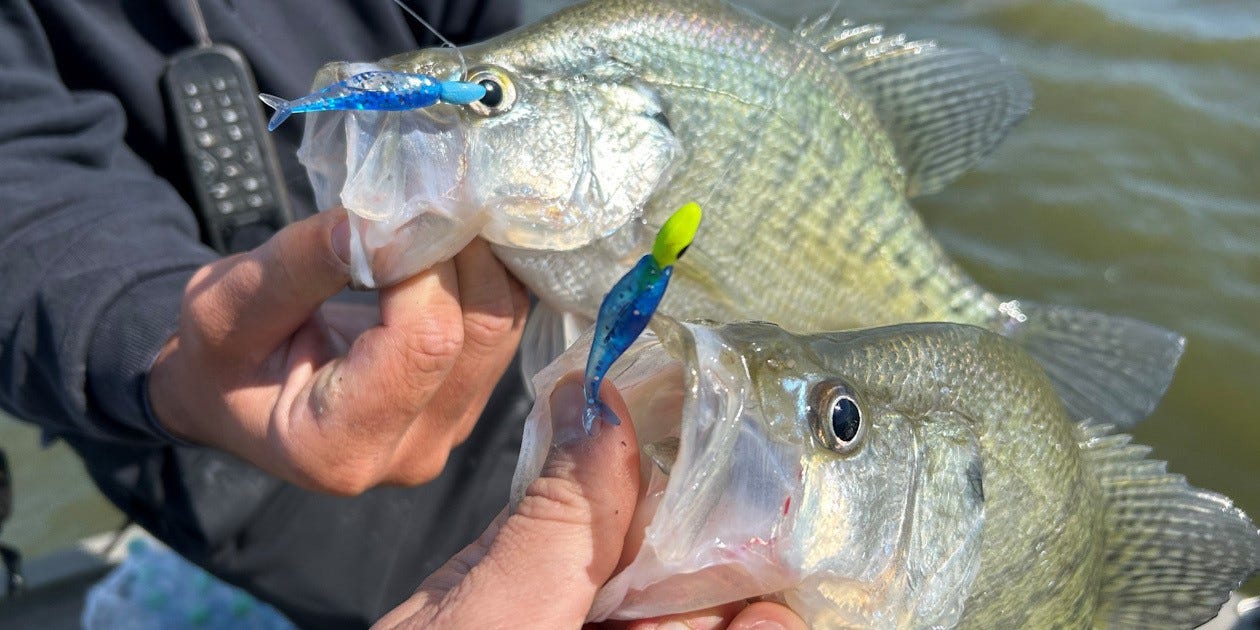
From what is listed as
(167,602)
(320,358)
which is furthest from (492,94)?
(167,602)

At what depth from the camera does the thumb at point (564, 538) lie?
0.88 metres

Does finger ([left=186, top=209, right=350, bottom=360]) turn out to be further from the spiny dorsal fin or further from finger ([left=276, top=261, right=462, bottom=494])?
the spiny dorsal fin

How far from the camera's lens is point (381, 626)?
98cm

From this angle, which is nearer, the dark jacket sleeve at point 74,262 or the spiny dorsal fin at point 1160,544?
the spiny dorsal fin at point 1160,544

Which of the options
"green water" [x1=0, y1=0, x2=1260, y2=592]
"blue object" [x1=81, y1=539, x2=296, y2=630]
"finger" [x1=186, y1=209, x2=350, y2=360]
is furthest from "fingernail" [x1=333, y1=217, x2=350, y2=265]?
"green water" [x1=0, y1=0, x2=1260, y2=592]

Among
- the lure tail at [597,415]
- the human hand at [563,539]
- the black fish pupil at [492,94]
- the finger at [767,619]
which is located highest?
the black fish pupil at [492,94]

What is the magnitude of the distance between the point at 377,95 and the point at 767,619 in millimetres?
732

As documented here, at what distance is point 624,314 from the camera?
31.3 inches

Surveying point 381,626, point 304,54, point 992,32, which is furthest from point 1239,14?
point 381,626

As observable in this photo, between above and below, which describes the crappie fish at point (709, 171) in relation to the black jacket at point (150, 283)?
above

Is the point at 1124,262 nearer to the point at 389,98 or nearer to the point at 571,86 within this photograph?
the point at 571,86

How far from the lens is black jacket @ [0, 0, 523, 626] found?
1640 millimetres

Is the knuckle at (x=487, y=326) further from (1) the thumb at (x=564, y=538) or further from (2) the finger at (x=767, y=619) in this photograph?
(2) the finger at (x=767, y=619)

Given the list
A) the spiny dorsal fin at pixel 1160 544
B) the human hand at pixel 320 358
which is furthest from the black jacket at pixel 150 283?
the spiny dorsal fin at pixel 1160 544
